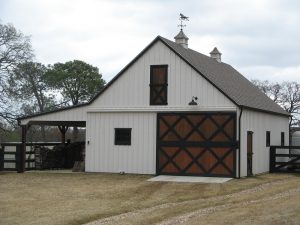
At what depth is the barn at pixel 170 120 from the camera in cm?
2259

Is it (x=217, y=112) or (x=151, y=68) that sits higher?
(x=151, y=68)

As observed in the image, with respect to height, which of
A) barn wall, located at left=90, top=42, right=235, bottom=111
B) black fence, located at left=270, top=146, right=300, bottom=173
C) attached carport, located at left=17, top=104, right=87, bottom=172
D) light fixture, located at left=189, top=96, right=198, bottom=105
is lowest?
black fence, located at left=270, top=146, right=300, bottom=173

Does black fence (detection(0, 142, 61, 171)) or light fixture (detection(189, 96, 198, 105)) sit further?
black fence (detection(0, 142, 61, 171))

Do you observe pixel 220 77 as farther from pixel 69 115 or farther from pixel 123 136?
pixel 69 115

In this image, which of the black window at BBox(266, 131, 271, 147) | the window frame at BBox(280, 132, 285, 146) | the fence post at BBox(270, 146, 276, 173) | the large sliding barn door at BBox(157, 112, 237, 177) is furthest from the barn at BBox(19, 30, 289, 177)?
the window frame at BBox(280, 132, 285, 146)

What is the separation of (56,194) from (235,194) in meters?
5.77

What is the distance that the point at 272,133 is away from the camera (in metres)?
28.2

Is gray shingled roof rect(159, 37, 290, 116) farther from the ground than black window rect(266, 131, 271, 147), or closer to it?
farther from the ground

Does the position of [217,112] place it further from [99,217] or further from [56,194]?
[99,217]

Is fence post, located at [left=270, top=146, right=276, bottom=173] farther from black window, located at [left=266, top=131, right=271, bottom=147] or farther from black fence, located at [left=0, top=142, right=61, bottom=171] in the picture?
black fence, located at [left=0, top=142, right=61, bottom=171]

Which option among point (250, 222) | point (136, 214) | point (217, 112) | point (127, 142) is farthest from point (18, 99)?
point (250, 222)

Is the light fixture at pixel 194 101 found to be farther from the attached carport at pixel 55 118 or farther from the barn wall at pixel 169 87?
the attached carport at pixel 55 118

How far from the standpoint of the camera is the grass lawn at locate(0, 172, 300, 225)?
13.2 meters

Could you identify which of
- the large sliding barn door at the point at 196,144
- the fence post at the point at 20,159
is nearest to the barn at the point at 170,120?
the large sliding barn door at the point at 196,144
